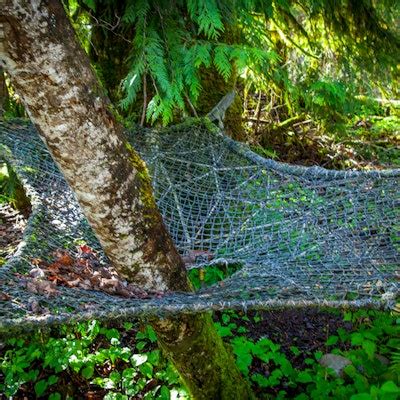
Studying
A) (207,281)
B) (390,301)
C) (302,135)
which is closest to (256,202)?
(207,281)

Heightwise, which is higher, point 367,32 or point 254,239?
point 367,32

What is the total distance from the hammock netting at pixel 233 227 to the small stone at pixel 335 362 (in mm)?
618

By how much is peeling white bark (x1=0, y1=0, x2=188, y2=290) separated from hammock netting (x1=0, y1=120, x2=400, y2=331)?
13 cm

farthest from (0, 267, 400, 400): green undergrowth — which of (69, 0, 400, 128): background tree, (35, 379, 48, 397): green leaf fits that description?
(69, 0, 400, 128): background tree

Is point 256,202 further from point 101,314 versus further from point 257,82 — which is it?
point 101,314

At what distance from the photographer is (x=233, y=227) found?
195 cm

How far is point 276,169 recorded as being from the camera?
214 centimetres

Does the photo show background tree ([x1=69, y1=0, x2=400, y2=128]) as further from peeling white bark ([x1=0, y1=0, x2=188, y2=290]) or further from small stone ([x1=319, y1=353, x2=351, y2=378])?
small stone ([x1=319, y1=353, x2=351, y2=378])

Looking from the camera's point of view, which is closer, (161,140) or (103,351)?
(103,351)

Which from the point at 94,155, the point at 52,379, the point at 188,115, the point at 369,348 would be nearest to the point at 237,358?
the point at 369,348

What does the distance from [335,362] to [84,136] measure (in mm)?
1523

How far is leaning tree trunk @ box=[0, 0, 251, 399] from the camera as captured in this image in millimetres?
983

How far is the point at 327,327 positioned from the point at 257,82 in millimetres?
1410

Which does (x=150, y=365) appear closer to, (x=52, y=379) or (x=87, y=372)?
(x=87, y=372)
